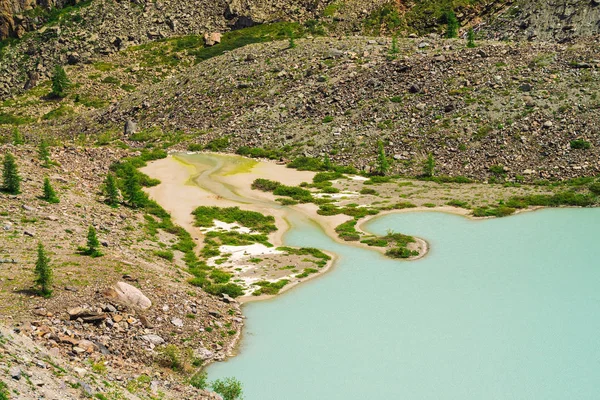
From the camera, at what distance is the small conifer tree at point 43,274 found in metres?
35.2

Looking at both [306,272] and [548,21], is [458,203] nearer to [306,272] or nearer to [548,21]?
[306,272]

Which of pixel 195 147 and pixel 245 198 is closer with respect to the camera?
pixel 245 198

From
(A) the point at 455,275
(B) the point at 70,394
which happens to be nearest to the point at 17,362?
(B) the point at 70,394

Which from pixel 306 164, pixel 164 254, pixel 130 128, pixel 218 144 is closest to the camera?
pixel 164 254

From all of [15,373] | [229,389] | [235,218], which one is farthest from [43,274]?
[235,218]

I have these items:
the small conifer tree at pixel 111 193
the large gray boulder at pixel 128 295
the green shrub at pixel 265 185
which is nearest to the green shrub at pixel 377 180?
the green shrub at pixel 265 185

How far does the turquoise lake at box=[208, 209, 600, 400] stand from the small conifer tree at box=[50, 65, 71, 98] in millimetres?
98853

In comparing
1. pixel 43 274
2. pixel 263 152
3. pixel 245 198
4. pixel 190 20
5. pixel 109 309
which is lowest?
pixel 245 198

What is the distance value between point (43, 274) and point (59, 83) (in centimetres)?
10710

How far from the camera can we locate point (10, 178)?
53.0 meters

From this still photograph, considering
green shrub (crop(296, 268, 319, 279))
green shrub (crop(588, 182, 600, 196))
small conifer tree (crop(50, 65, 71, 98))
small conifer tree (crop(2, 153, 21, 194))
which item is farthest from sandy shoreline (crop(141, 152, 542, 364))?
small conifer tree (crop(50, 65, 71, 98))

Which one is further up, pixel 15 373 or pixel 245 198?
pixel 15 373

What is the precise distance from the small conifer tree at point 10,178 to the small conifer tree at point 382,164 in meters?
45.6

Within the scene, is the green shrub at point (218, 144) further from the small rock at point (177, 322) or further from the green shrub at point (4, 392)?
the green shrub at point (4, 392)
